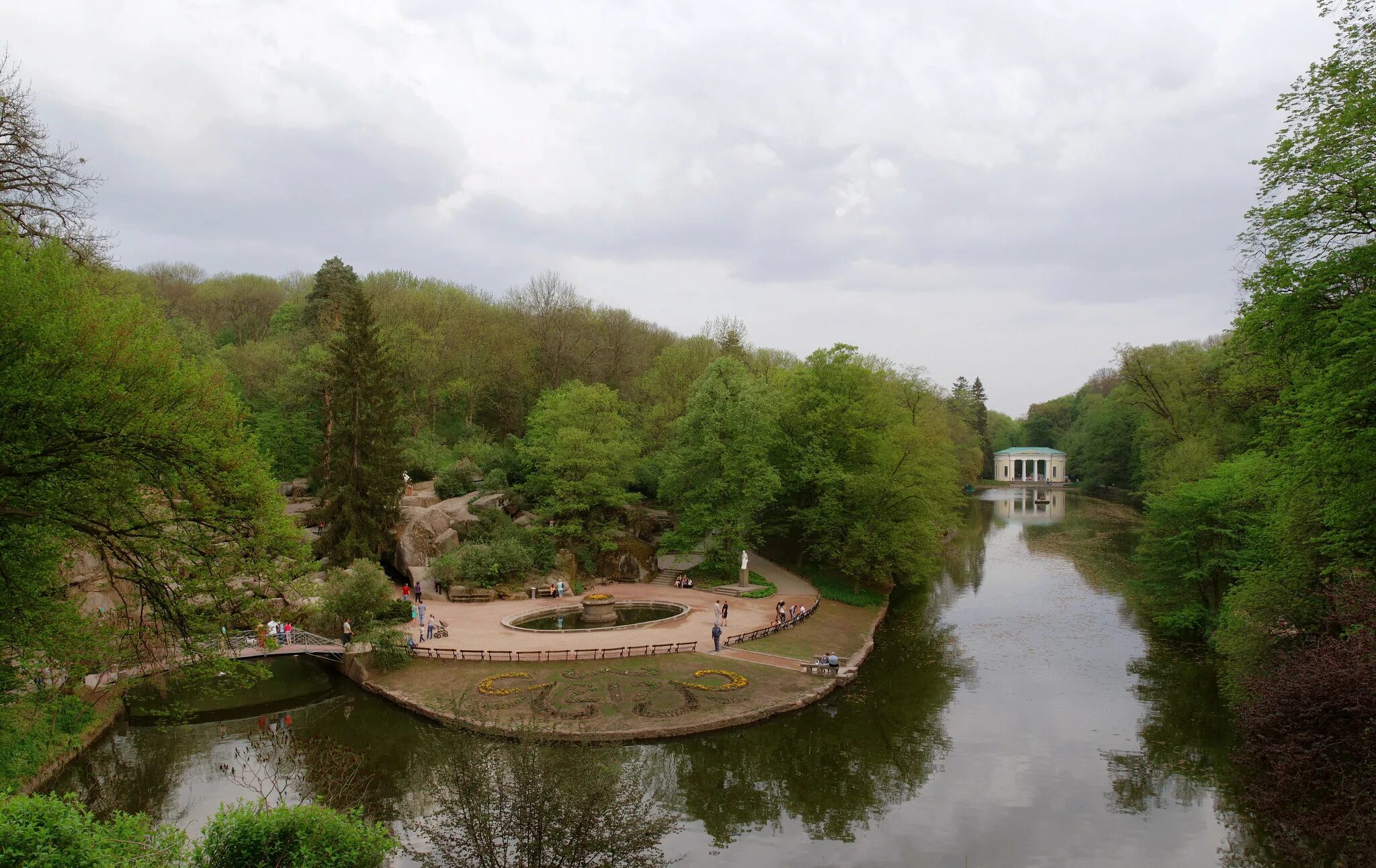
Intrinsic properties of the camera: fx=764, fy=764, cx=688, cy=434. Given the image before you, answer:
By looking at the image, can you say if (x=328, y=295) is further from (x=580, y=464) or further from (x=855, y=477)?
(x=855, y=477)

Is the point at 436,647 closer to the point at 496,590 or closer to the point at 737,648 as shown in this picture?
the point at 496,590

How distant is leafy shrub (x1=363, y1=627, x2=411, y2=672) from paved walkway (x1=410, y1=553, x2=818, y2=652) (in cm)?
160

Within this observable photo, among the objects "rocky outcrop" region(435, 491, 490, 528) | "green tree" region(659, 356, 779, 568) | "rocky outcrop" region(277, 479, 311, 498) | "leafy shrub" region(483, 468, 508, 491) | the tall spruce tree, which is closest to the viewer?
the tall spruce tree

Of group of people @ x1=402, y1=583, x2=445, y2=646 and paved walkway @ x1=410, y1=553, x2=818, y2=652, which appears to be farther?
group of people @ x1=402, y1=583, x2=445, y2=646

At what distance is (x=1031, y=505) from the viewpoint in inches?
3610

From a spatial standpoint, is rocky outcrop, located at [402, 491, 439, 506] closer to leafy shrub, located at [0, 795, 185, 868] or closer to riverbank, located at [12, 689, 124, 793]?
riverbank, located at [12, 689, 124, 793]

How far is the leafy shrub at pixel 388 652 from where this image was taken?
82.2 feet

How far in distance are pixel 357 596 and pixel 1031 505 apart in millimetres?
83549

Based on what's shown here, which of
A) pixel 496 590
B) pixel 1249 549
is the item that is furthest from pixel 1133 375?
pixel 496 590

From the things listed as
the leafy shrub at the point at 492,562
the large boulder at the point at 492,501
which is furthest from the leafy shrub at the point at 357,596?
the large boulder at the point at 492,501

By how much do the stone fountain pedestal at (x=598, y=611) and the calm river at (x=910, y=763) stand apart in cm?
949

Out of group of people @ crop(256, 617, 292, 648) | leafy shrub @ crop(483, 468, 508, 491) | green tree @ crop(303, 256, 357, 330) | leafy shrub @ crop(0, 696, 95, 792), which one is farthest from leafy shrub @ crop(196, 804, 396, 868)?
green tree @ crop(303, 256, 357, 330)

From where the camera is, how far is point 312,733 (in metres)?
21.1

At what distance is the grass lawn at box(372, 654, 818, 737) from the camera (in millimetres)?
21109
